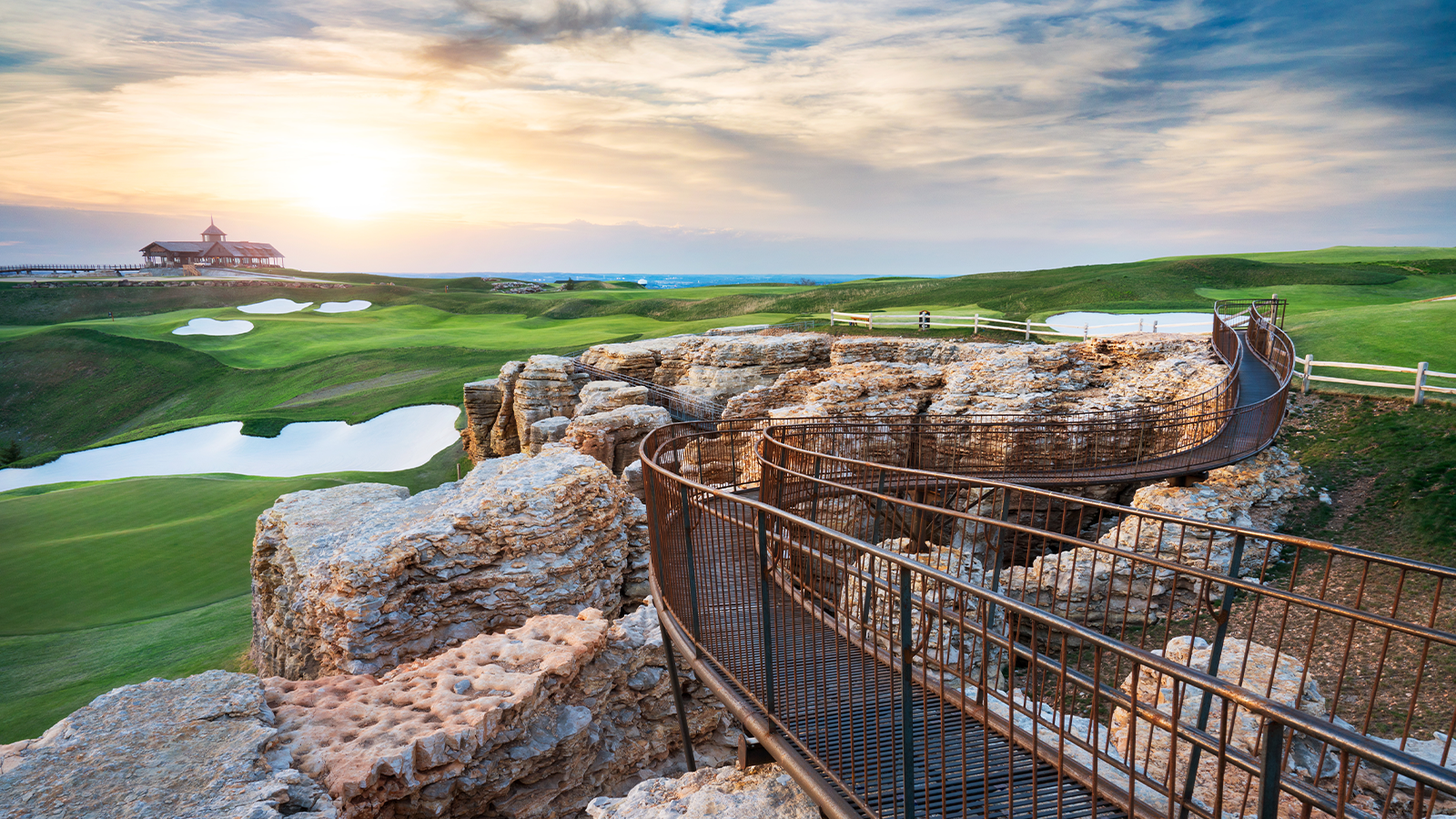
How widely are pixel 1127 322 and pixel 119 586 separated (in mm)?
40218

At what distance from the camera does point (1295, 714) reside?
1.96 meters

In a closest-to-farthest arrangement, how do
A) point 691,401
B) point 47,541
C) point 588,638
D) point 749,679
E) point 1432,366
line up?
1. point 749,679
2. point 588,638
3. point 1432,366
4. point 47,541
5. point 691,401

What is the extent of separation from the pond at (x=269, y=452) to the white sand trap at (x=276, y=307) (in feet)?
155

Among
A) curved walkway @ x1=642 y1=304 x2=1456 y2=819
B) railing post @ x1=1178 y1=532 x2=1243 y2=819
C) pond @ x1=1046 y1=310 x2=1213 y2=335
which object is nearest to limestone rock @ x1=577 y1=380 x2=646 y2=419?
curved walkway @ x1=642 y1=304 x2=1456 y2=819

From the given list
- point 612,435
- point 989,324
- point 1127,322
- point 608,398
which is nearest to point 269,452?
point 608,398

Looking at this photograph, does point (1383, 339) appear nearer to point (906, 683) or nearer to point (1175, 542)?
point (1175, 542)

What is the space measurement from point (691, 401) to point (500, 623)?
18490 millimetres

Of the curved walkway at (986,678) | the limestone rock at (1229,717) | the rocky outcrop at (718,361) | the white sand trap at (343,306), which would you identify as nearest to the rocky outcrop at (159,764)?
the curved walkway at (986,678)

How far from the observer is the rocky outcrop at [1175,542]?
10.7 metres

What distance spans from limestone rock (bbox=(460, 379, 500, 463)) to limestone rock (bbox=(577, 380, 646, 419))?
763 cm

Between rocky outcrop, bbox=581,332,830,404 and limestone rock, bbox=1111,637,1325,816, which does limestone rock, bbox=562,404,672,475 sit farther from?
limestone rock, bbox=1111,637,1325,816

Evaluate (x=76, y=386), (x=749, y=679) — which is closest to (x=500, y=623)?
(x=749, y=679)

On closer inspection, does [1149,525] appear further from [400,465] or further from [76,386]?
[76,386]

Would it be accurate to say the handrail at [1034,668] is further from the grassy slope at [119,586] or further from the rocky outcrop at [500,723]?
the grassy slope at [119,586]
